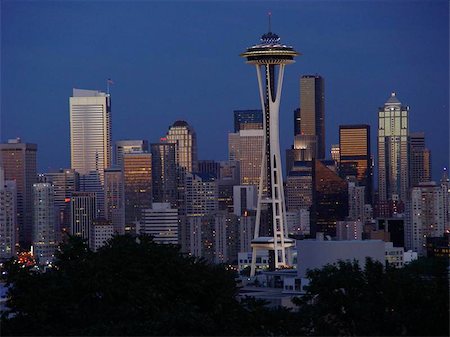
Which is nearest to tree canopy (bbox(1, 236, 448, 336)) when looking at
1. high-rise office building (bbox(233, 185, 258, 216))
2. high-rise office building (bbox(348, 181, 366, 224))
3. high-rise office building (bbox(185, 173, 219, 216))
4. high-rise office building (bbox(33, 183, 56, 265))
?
high-rise office building (bbox(33, 183, 56, 265))

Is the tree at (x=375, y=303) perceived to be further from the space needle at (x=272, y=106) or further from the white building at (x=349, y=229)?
the white building at (x=349, y=229)

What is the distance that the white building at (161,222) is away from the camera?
3413 inches

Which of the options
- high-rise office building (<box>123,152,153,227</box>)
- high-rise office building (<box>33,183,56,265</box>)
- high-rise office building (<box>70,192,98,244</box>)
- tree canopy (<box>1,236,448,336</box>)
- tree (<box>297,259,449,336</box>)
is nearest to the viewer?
tree (<box>297,259,449,336</box>)

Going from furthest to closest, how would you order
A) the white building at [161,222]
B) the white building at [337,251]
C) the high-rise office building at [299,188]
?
the high-rise office building at [299,188], the white building at [161,222], the white building at [337,251]

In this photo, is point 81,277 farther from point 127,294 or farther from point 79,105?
point 79,105

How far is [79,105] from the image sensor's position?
125m

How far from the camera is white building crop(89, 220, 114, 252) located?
8631 cm

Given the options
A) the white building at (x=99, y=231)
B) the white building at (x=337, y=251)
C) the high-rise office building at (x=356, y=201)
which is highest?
the high-rise office building at (x=356, y=201)

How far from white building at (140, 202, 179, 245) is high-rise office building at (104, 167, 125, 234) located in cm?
441

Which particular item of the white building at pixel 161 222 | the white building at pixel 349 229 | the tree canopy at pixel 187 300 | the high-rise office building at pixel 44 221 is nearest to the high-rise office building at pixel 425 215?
the white building at pixel 349 229

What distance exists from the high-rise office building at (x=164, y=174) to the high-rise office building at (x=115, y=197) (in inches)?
88.4

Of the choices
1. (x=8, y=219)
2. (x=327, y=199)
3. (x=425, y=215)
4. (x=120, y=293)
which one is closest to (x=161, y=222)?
(x=8, y=219)

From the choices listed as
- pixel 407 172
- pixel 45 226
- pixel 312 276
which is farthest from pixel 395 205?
pixel 312 276

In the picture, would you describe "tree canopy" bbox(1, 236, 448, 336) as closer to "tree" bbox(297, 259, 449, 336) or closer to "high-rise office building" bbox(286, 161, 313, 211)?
"tree" bbox(297, 259, 449, 336)
